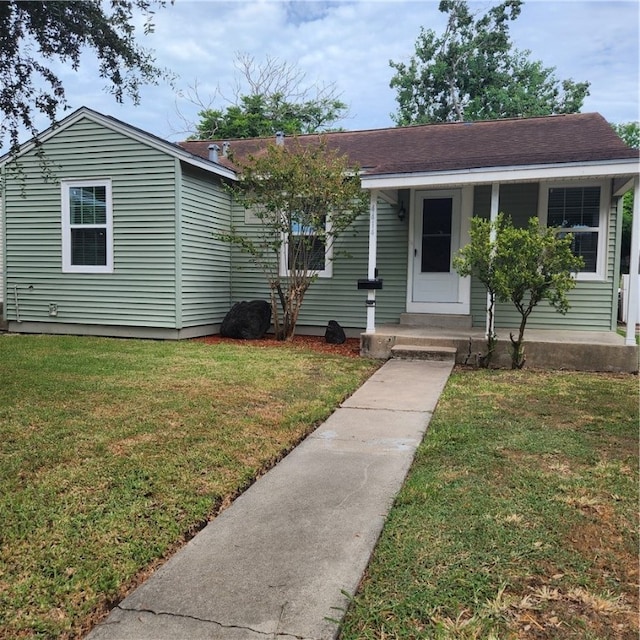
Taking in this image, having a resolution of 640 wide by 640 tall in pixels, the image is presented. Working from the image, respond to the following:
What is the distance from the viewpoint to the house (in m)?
8.16

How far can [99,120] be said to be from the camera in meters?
8.85

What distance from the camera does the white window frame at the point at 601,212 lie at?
781cm

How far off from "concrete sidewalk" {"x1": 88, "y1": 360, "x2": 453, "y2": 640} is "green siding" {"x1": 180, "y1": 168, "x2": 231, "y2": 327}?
19.4 feet

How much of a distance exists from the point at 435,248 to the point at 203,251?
4.07 m

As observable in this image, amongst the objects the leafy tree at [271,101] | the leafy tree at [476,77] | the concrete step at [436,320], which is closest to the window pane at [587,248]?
the concrete step at [436,320]

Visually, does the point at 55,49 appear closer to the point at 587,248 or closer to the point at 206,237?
the point at 206,237

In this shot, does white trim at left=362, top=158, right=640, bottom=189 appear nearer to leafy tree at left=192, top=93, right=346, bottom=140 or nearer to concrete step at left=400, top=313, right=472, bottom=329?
concrete step at left=400, top=313, right=472, bottom=329

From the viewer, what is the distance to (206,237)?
9391 mm

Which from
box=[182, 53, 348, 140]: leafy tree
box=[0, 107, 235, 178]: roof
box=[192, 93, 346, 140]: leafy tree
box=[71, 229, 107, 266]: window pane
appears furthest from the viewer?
box=[182, 53, 348, 140]: leafy tree

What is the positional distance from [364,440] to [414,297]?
5.52 metres

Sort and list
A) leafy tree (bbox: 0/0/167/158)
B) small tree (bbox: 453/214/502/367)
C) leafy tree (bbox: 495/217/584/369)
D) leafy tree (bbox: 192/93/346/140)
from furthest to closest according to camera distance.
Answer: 1. leafy tree (bbox: 192/93/346/140)
2. small tree (bbox: 453/214/502/367)
3. leafy tree (bbox: 495/217/584/369)
4. leafy tree (bbox: 0/0/167/158)

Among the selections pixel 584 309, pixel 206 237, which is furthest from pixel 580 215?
pixel 206 237

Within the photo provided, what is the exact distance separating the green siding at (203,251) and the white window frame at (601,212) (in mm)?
5574

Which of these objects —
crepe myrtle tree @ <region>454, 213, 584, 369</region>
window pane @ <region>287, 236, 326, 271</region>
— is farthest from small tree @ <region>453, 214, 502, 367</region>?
window pane @ <region>287, 236, 326, 271</region>
